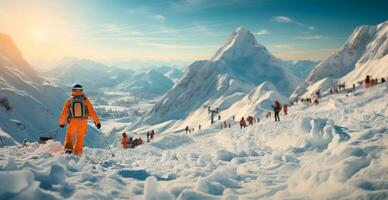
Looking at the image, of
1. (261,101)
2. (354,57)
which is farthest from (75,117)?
(354,57)

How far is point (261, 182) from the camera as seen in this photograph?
6.18 metres

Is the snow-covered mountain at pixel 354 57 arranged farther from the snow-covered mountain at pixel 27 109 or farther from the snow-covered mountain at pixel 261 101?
the snow-covered mountain at pixel 27 109

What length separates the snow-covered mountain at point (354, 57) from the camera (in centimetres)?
15560

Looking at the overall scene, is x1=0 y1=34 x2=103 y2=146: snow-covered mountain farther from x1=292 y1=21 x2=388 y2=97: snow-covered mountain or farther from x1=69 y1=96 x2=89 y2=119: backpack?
x1=292 y1=21 x2=388 y2=97: snow-covered mountain

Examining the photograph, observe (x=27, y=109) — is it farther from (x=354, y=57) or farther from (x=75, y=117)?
(x=354, y=57)

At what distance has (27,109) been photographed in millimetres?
102500

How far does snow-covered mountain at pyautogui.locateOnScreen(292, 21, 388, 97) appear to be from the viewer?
155600mm

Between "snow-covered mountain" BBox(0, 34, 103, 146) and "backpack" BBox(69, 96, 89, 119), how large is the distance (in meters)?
44.7

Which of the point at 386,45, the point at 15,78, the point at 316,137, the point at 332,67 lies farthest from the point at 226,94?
the point at 316,137

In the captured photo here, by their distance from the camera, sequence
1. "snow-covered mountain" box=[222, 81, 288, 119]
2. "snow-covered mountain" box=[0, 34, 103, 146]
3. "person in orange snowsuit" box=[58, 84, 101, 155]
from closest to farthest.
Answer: "person in orange snowsuit" box=[58, 84, 101, 155]
"snow-covered mountain" box=[0, 34, 103, 146]
"snow-covered mountain" box=[222, 81, 288, 119]

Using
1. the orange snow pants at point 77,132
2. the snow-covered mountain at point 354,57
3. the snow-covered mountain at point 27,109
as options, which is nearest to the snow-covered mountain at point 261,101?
the snow-covered mountain at point 27,109

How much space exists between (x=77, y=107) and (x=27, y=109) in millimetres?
103065

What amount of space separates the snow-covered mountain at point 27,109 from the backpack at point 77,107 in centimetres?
4475

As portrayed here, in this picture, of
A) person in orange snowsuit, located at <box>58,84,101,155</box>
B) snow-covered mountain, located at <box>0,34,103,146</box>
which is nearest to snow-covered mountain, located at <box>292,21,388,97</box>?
snow-covered mountain, located at <box>0,34,103,146</box>
